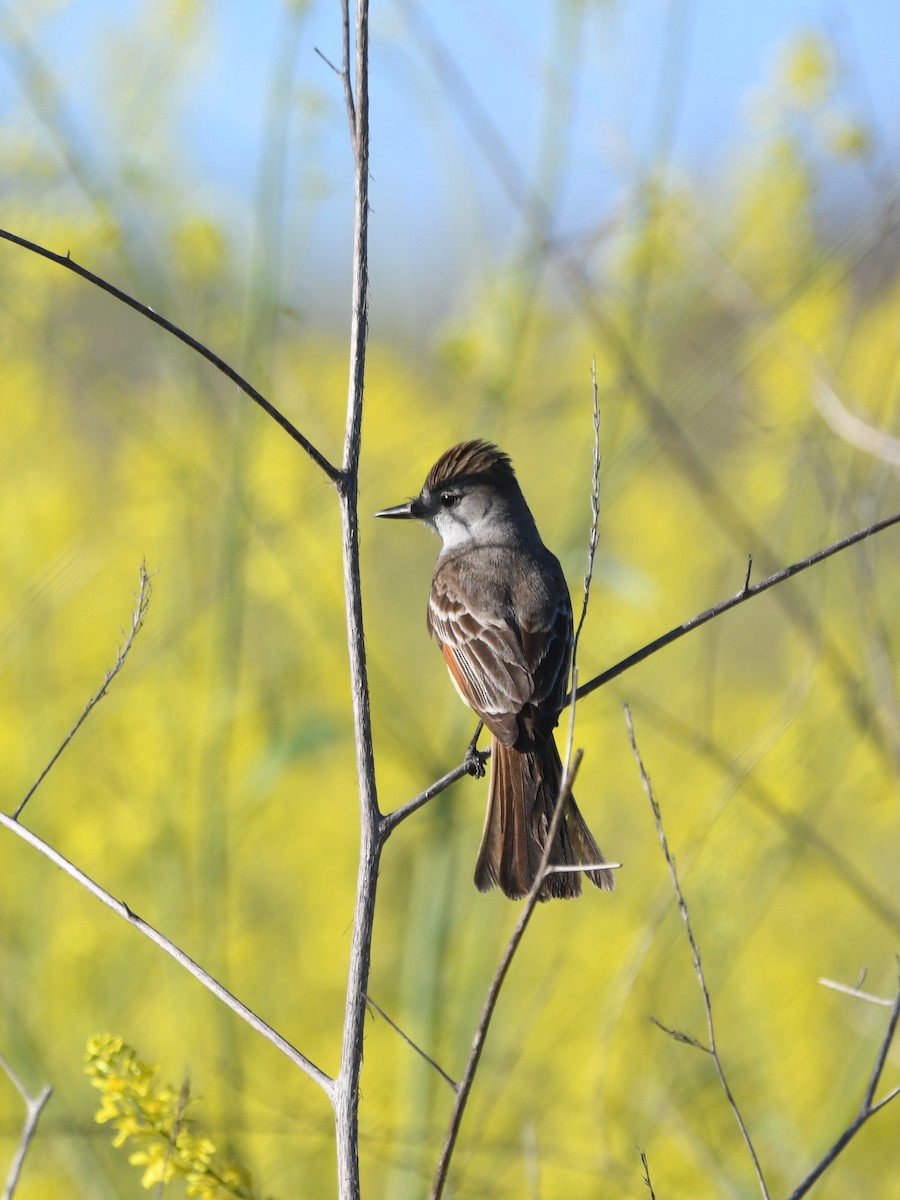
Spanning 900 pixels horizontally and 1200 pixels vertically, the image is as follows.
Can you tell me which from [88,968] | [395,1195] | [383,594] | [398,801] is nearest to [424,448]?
[383,594]

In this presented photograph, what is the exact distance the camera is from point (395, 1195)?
3906 mm

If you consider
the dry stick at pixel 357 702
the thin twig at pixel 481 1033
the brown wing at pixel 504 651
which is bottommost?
the thin twig at pixel 481 1033

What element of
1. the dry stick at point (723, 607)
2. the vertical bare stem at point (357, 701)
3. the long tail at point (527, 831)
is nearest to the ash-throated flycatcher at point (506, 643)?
the long tail at point (527, 831)

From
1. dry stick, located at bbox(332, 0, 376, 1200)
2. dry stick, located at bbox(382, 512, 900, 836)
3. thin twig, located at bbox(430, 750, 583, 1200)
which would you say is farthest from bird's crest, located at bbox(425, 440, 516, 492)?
thin twig, located at bbox(430, 750, 583, 1200)

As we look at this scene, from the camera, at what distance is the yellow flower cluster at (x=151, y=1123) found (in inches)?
81.7

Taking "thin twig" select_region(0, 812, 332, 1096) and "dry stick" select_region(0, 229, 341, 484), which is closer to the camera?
"dry stick" select_region(0, 229, 341, 484)

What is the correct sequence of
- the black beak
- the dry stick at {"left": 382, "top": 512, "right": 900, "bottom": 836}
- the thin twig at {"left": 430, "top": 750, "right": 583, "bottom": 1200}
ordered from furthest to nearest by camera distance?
the black beak, the dry stick at {"left": 382, "top": 512, "right": 900, "bottom": 836}, the thin twig at {"left": 430, "top": 750, "right": 583, "bottom": 1200}

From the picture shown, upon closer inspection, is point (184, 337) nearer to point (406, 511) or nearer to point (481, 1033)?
point (481, 1033)

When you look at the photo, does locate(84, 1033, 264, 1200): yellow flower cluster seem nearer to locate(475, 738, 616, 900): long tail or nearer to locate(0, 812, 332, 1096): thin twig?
locate(0, 812, 332, 1096): thin twig

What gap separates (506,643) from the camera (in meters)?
3.41

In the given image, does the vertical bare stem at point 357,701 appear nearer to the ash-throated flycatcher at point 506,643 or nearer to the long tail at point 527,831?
the ash-throated flycatcher at point 506,643

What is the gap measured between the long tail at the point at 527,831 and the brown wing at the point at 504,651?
0.07 metres

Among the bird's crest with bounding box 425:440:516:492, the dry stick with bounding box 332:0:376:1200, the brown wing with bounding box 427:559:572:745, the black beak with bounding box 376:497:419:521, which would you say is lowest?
the dry stick with bounding box 332:0:376:1200

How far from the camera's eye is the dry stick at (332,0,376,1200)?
1703mm
